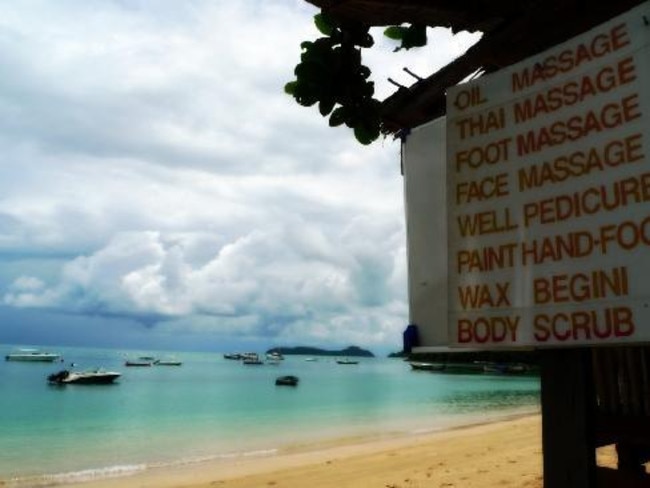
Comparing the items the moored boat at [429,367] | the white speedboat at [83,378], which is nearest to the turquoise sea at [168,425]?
the white speedboat at [83,378]

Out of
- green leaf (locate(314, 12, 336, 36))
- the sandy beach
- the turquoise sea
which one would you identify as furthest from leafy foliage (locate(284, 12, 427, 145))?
the turquoise sea

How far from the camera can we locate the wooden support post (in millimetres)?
2330

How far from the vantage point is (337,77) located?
9.97 ft

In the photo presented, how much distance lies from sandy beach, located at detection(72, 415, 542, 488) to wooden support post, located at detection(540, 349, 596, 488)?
33.9 feet

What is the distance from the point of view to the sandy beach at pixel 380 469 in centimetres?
1420

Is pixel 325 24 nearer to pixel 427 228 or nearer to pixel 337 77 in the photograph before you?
pixel 337 77

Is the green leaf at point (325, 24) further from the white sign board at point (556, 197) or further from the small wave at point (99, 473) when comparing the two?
the small wave at point (99, 473)

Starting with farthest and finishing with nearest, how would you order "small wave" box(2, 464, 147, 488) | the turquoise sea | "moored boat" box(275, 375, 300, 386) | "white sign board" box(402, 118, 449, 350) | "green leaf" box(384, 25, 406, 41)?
"moored boat" box(275, 375, 300, 386), the turquoise sea, "small wave" box(2, 464, 147, 488), "green leaf" box(384, 25, 406, 41), "white sign board" box(402, 118, 449, 350)

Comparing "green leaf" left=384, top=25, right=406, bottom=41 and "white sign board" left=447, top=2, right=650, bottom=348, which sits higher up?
"green leaf" left=384, top=25, right=406, bottom=41

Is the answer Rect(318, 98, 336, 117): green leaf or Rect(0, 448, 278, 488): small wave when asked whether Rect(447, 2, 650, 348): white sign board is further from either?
Rect(0, 448, 278, 488): small wave

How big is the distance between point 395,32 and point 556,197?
1.54 metres

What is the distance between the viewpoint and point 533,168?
246 centimetres

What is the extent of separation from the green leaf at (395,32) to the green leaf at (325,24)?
513 millimetres

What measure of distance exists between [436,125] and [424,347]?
3.70 ft
